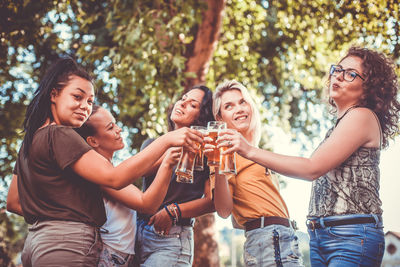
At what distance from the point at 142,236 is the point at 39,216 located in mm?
982

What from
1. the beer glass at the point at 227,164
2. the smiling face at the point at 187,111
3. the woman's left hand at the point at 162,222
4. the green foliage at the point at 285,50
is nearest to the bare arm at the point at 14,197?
the woman's left hand at the point at 162,222

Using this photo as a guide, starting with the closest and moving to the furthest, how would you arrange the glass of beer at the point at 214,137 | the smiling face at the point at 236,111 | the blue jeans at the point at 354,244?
the blue jeans at the point at 354,244 < the glass of beer at the point at 214,137 < the smiling face at the point at 236,111

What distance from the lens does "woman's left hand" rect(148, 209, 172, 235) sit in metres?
2.77

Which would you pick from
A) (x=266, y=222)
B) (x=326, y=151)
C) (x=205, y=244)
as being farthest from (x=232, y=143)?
(x=205, y=244)

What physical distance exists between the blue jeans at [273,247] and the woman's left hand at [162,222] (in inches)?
23.8

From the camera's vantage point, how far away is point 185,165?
2418mm

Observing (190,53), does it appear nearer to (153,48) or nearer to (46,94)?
(153,48)

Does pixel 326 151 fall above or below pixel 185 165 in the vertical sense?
above

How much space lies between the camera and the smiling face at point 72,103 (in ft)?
7.61

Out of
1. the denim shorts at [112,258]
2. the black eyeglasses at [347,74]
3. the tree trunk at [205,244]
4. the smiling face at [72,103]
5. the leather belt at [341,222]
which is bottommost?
the tree trunk at [205,244]

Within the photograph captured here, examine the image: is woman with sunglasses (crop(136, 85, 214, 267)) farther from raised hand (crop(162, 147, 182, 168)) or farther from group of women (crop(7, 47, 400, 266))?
raised hand (crop(162, 147, 182, 168))

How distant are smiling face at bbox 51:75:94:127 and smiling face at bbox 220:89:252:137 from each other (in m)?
1.16

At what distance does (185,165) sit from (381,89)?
1.43 metres

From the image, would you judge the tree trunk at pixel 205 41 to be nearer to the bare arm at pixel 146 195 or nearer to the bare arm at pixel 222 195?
the bare arm at pixel 222 195
